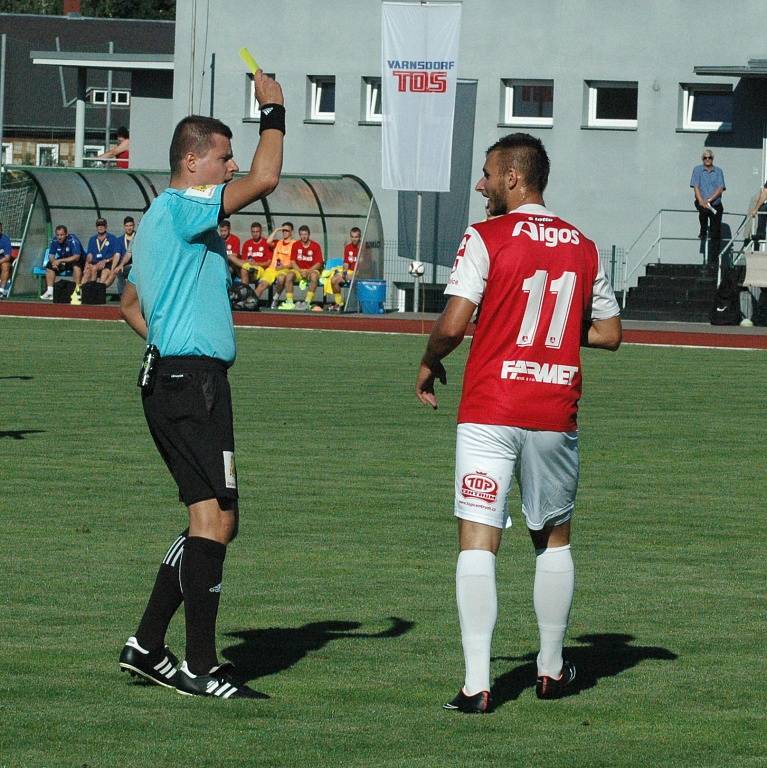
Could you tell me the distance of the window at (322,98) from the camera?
4188cm

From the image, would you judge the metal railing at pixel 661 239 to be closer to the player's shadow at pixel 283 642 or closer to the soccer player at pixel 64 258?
the soccer player at pixel 64 258

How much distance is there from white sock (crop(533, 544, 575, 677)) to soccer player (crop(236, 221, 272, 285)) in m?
29.3

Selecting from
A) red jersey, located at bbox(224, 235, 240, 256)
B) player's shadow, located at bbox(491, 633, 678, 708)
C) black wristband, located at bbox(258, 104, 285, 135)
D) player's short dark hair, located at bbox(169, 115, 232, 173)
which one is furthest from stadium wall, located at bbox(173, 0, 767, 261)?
player's short dark hair, located at bbox(169, 115, 232, 173)

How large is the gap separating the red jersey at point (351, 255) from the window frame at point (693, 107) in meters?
7.65

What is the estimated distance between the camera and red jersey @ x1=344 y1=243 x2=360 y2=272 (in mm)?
36000

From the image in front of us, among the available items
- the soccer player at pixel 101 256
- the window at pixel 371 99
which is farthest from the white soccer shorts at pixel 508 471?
the window at pixel 371 99

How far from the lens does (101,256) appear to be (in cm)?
3666

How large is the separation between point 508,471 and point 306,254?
29.6 metres

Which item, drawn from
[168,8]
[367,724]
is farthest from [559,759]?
[168,8]

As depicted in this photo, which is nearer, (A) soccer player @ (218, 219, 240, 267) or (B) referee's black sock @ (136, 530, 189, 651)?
(B) referee's black sock @ (136, 530, 189, 651)

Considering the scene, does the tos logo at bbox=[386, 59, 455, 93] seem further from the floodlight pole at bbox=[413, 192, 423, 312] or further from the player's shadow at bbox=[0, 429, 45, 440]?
the player's shadow at bbox=[0, 429, 45, 440]

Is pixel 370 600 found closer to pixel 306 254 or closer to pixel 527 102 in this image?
pixel 306 254

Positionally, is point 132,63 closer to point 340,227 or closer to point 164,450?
point 340,227

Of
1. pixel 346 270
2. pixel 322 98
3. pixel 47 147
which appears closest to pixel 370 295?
pixel 346 270
